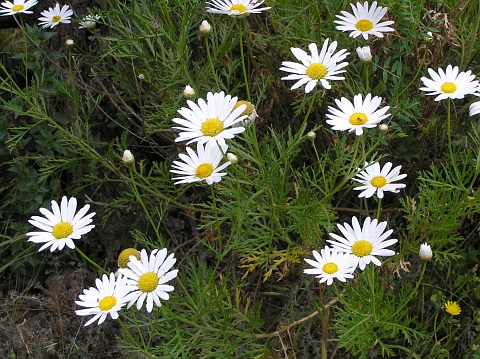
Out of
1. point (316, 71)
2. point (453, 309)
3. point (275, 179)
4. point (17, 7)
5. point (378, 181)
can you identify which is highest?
point (17, 7)

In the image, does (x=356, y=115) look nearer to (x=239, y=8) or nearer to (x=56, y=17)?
(x=239, y=8)

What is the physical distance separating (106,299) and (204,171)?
47 cm

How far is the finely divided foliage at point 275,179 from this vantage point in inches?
83.5

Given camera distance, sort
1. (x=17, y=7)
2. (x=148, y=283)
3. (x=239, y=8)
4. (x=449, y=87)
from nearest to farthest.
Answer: (x=148, y=283), (x=449, y=87), (x=239, y=8), (x=17, y=7)

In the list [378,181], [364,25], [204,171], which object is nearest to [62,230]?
[204,171]

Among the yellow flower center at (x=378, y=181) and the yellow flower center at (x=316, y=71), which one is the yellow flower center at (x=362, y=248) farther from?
the yellow flower center at (x=316, y=71)

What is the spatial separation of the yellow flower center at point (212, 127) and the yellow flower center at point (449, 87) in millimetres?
757

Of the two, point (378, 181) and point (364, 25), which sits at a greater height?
point (364, 25)

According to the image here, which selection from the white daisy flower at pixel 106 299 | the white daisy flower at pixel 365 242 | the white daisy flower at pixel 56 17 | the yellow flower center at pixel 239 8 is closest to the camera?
the white daisy flower at pixel 106 299

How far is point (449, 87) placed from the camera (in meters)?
2.24

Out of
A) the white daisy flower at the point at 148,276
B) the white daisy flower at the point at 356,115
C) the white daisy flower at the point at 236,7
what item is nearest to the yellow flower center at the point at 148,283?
the white daisy flower at the point at 148,276

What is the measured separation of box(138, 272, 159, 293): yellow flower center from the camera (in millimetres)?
1957

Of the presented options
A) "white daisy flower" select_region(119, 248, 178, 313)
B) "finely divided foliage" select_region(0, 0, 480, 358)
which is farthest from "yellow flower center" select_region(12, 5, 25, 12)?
"white daisy flower" select_region(119, 248, 178, 313)

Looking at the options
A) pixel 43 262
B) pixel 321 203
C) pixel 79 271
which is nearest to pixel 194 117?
pixel 321 203
